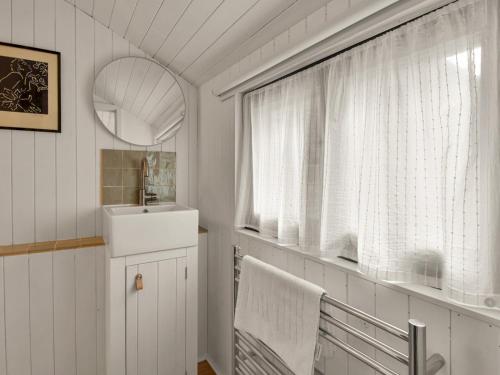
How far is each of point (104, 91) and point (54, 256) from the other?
100cm

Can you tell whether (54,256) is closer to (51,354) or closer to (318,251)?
(51,354)

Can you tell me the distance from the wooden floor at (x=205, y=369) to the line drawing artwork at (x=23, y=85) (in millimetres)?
1852

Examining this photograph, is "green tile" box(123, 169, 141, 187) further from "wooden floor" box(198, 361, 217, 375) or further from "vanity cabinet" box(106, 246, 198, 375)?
"wooden floor" box(198, 361, 217, 375)

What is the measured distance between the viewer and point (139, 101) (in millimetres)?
1911

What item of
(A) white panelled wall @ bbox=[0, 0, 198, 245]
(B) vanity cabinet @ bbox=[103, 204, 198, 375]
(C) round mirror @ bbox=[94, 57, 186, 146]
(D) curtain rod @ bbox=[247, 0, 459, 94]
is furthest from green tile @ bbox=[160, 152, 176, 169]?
(D) curtain rod @ bbox=[247, 0, 459, 94]

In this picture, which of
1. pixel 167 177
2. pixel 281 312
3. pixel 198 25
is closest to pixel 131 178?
pixel 167 177

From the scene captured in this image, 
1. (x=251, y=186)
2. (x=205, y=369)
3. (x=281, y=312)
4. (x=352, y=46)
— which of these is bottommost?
(x=205, y=369)

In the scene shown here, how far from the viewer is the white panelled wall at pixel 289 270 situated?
0.71m

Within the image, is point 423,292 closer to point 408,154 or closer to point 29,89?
point 408,154

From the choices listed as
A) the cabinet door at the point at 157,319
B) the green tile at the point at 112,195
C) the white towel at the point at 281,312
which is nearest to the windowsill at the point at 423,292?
the white towel at the point at 281,312

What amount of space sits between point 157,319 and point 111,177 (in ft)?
2.94

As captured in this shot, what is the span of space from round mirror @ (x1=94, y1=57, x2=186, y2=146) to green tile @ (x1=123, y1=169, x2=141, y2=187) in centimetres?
19

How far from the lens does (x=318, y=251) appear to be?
1.11 metres

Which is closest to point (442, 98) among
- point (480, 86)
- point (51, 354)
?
point (480, 86)
